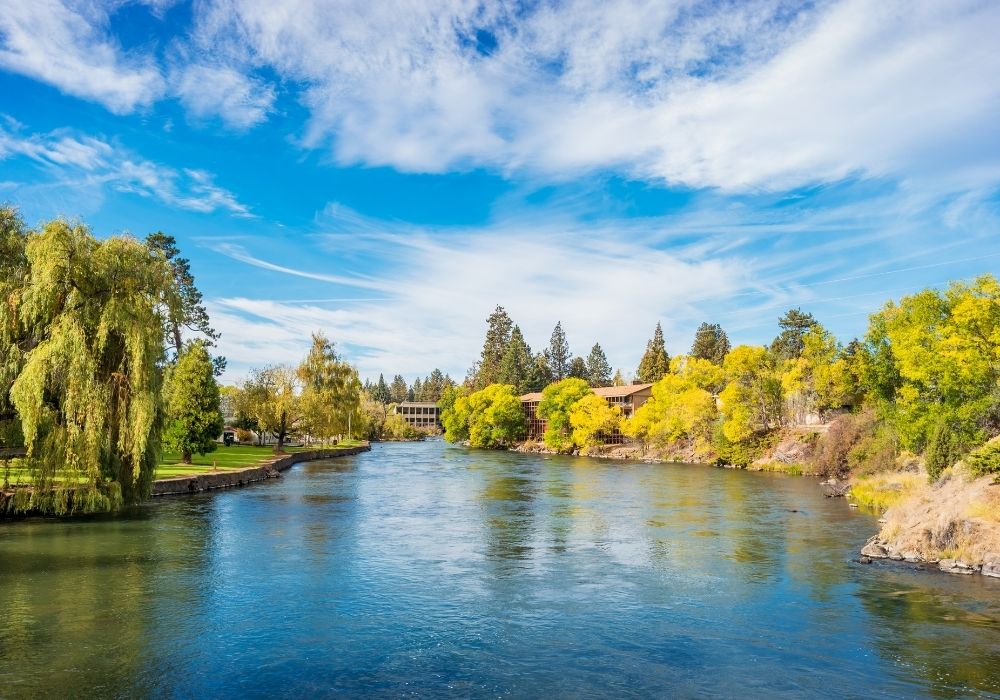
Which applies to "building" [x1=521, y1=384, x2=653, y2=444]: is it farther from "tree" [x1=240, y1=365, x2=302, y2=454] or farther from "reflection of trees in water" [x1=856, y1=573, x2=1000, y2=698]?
"reflection of trees in water" [x1=856, y1=573, x2=1000, y2=698]

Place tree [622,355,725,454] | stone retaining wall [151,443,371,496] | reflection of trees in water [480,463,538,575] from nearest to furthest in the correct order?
1. reflection of trees in water [480,463,538,575]
2. stone retaining wall [151,443,371,496]
3. tree [622,355,725,454]

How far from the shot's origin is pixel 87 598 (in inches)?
880

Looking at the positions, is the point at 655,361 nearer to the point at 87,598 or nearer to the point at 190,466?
the point at 190,466

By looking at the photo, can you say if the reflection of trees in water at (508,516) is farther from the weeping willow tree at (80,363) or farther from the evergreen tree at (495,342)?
the evergreen tree at (495,342)

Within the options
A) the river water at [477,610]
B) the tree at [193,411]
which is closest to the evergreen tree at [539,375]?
the tree at [193,411]

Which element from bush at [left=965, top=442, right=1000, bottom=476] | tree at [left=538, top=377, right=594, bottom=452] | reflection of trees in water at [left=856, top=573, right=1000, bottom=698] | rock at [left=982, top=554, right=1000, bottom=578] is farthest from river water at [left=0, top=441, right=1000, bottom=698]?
tree at [left=538, top=377, right=594, bottom=452]

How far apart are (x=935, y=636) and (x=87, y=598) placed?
26.3 m

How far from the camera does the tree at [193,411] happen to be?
5847 centimetres

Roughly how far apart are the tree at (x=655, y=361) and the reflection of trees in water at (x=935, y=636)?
133 metres

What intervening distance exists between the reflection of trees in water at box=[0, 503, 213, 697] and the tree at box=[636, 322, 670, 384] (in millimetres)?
132538

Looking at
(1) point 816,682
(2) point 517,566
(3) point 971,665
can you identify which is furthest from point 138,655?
(3) point 971,665

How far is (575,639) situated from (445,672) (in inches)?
166

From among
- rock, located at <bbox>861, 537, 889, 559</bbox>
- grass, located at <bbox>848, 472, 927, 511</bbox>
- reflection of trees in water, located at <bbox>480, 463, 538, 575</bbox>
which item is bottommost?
reflection of trees in water, located at <bbox>480, 463, 538, 575</bbox>

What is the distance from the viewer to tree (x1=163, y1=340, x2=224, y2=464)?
58.5 meters
